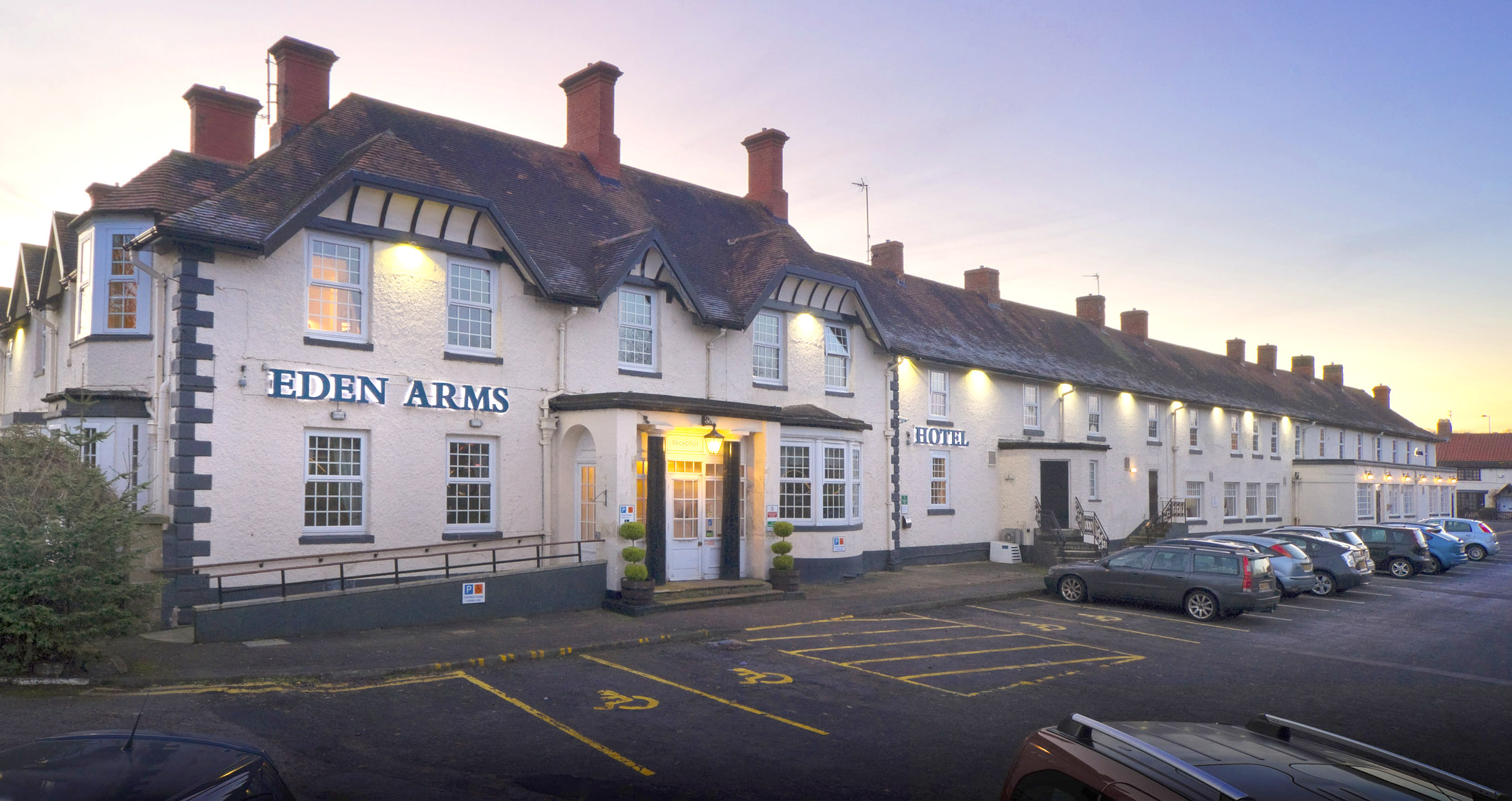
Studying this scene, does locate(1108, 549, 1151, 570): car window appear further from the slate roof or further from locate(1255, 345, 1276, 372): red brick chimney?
locate(1255, 345, 1276, 372): red brick chimney

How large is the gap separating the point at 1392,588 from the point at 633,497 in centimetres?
2104

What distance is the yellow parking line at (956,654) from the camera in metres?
14.0

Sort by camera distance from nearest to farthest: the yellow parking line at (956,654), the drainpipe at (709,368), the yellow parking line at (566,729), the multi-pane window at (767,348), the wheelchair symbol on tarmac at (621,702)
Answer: the yellow parking line at (566,729)
the wheelchair symbol on tarmac at (621,702)
the yellow parking line at (956,654)
the drainpipe at (709,368)
the multi-pane window at (767,348)

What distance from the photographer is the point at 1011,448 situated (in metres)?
31.5

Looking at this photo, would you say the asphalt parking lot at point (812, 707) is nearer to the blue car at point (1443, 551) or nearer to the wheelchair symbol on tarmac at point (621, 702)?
the wheelchair symbol on tarmac at point (621, 702)

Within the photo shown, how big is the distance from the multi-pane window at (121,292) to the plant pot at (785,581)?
12.6 m

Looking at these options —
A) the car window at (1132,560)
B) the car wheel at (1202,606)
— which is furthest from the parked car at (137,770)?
the car window at (1132,560)

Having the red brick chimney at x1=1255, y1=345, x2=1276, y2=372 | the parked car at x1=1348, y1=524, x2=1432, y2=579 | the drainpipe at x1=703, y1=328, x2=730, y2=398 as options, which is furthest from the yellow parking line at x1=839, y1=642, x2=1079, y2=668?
the red brick chimney at x1=1255, y1=345, x2=1276, y2=372

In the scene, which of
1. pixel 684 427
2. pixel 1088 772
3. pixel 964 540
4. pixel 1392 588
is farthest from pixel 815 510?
pixel 1088 772

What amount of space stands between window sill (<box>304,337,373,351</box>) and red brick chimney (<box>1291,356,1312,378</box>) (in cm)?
5906

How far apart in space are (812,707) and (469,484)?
9702 millimetres

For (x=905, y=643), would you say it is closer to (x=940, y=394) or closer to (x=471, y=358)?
(x=471, y=358)

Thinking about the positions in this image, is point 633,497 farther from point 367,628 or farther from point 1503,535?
point 1503,535

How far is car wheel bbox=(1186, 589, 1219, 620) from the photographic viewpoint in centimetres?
1942
